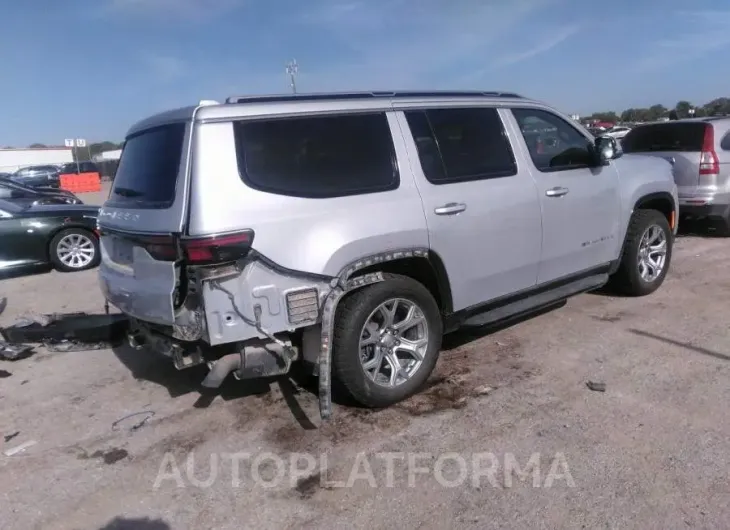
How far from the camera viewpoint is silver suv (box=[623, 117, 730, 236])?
8.42 metres

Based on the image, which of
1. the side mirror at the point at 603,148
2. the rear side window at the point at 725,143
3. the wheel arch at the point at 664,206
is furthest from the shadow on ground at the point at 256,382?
the rear side window at the point at 725,143

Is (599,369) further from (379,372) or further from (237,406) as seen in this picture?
(237,406)

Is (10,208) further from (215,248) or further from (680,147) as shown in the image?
(680,147)

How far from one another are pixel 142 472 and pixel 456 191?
8.69ft

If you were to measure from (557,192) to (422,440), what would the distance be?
237cm

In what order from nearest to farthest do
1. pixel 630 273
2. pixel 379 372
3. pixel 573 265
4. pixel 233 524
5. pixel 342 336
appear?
pixel 233 524 → pixel 342 336 → pixel 379 372 → pixel 573 265 → pixel 630 273

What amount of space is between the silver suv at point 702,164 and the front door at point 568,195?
3.89 meters

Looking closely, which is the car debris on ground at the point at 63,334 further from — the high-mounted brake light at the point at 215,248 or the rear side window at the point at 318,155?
the rear side window at the point at 318,155

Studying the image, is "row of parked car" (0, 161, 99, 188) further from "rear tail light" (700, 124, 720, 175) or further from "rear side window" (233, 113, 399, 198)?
"rear side window" (233, 113, 399, 198)

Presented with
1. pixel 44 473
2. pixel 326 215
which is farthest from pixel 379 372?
pixel 44 473

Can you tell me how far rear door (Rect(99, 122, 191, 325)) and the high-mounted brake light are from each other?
146 millimetres

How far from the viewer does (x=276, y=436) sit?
3.75 m

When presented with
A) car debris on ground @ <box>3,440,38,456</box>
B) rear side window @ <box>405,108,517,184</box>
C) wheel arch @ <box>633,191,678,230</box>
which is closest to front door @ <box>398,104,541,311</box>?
rear side window @ <box>405,108,517,184</box>

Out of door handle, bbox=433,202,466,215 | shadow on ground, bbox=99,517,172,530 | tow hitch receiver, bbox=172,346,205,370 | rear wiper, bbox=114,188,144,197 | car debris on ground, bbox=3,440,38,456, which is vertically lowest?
shadow on ground, bbox=99,517,172,530
